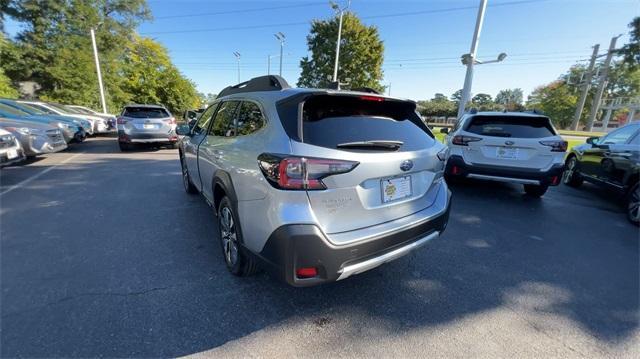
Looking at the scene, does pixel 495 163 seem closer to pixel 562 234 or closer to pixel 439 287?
pixel 562 234

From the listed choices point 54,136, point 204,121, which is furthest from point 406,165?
point 54,136

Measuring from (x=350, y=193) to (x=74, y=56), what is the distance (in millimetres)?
27453

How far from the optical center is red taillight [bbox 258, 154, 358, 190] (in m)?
1.78

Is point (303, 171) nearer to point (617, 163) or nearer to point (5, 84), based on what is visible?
point (617, 163)

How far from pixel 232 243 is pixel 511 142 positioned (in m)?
4.64

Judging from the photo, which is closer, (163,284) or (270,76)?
(163,284)

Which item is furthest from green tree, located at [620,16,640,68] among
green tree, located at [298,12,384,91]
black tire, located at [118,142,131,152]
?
black tire, located at [118,142,131,152]

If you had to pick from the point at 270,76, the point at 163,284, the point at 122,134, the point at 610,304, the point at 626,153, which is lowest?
the point at 163,284

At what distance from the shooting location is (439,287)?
8.42ft

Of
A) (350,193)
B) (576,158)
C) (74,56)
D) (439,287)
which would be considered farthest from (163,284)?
(74,56)

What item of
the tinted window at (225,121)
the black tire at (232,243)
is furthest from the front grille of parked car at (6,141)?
the black tire at (232,243)

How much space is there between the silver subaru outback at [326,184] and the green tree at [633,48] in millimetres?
40698

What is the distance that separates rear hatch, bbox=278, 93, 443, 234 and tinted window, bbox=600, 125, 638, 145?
4.98 metres

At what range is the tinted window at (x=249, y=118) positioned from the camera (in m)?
2.29
